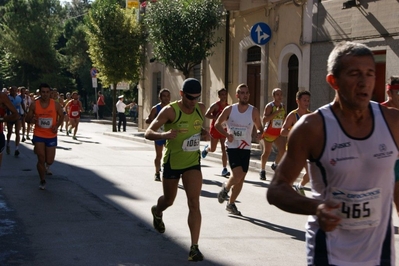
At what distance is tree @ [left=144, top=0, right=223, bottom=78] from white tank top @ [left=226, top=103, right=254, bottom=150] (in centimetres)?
1464

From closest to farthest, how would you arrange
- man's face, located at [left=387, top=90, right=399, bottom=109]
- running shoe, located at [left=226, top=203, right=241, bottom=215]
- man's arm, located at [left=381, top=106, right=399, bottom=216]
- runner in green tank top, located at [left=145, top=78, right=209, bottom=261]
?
man's arm, located at [left=381, top=106, right=399, bottom=216]
runner in green tank top, located at [left=145, top=78, right=209, bottom=261]
man's face, located at [left=387, top=90, right=399, bottom=109]
running shoe, located at [left=226, top=203, right=241, bottom=215]

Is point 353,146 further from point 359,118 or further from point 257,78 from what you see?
point 257,78

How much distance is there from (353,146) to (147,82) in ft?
104

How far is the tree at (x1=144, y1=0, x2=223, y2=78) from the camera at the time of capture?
1021 inches

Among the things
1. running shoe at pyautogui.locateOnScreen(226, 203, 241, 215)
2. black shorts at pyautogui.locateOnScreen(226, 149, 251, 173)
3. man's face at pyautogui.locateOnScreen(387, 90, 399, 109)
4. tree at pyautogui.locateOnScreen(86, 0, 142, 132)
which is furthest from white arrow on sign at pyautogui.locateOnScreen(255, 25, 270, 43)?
man's face at pyautogui.locateOnScreen(387, 90, 399, 109)

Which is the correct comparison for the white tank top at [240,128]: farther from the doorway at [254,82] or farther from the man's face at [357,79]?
the doorway at [254,82]

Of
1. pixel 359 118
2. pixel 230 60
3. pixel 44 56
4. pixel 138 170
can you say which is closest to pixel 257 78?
pixel 230 60

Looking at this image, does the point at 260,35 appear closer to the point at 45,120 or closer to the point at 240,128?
the point at 45,120

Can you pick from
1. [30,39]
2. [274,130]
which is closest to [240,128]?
[274,130]

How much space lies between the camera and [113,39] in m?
32.6

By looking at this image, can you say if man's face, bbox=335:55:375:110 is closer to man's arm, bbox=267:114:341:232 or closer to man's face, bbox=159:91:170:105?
man's arm, bbox=267:114:341:232

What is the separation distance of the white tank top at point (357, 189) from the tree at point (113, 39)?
2961 cm

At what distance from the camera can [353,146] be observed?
348cm

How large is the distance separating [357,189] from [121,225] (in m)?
6.17
